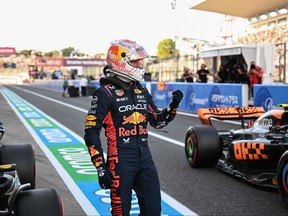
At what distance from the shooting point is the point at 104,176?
2930 mm

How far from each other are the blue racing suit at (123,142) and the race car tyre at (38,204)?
1.27ft

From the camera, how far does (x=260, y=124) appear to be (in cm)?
570

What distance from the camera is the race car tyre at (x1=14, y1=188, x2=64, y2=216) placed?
2852 millimetres

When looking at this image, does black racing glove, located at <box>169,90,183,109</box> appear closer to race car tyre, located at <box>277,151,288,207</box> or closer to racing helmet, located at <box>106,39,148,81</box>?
racing helmet, located at <box>106,39,148,81</box>

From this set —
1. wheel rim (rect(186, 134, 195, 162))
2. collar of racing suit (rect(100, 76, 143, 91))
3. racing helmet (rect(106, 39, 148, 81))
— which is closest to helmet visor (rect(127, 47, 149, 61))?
racing helmet (rect(106, 39, 148, 81))

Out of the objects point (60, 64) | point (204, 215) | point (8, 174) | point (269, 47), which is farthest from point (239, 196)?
point (60, 64)

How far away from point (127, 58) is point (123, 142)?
1.91 ft

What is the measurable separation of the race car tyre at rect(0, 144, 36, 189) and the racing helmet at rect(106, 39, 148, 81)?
5.57 ft

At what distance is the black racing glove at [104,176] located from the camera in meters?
2.93

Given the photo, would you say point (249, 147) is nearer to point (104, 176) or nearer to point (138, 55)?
point (138, 55)

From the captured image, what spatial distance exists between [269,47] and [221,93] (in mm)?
6014

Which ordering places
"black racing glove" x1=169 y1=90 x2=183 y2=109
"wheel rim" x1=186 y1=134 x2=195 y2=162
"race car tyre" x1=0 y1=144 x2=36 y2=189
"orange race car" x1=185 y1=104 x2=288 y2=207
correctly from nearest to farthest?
"black racing glove" x1=169 y1=90 x2=183 y2=109, "race car tyre" x1=0 y1=144 x2=36 y2=189, "orange race car" x1=185 y1=104 x2=288 y2=207, "wheel rim" x1=186 y1=134 x2=195 y2=162

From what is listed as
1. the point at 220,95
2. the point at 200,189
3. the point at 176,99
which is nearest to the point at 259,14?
the point at 220,95

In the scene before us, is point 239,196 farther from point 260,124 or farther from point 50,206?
point 50,206
